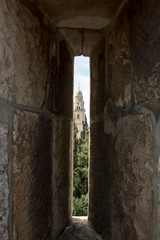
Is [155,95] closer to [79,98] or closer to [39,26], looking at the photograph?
[39,26]

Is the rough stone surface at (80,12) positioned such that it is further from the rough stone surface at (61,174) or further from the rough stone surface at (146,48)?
the rough stone surface at (61,174)

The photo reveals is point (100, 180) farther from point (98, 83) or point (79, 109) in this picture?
point (79, 109)

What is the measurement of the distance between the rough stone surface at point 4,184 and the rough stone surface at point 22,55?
12cm

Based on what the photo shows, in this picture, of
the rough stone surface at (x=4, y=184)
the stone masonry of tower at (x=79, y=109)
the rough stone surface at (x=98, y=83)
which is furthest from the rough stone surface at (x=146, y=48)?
the stone masonry of tower at (x=79, y=109)

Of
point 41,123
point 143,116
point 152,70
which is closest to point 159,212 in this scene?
point 143,116

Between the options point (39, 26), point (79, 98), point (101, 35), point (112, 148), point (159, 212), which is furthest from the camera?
point (79, 98)

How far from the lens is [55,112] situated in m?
0.94

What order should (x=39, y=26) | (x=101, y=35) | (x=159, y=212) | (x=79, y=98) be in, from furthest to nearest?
(x=79, y=98)
(x=101, y=35)
(x=39, y=26)
(x=159, y=212)

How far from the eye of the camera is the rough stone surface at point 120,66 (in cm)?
73

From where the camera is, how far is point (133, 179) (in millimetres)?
680

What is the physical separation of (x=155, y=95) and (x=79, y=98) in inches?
1081

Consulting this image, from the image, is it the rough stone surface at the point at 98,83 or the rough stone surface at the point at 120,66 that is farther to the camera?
the rough stone surface at the point at 98,83

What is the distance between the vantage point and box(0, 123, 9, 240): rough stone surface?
57 centimetres

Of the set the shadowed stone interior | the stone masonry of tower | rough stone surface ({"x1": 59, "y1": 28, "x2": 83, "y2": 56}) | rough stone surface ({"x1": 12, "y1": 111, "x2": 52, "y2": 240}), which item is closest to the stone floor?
the shadowed stone interior
